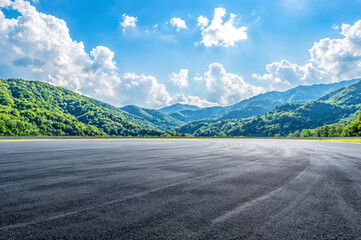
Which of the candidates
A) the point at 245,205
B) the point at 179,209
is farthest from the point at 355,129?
the point at 179,209

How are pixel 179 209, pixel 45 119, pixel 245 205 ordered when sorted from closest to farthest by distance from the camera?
pixel 179 209 < pixel 245 205 < pixel 45 119

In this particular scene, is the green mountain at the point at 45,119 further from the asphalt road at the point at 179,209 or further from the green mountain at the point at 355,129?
the green mountain at the point at 355,129

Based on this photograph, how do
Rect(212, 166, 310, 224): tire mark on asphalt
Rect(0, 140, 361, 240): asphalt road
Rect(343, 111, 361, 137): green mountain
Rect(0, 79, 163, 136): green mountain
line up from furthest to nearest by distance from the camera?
Rect(0, 79, 163, 136): green mountain
Rect(343, 111, 361, 137): green mountain
Rect(212, 166, 310, 224): tire mark on asphalt
Rect(0, 140, 361, 240): asphalt road

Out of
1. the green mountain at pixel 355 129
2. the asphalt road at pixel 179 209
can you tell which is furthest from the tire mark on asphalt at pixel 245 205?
the green mountain at pixel 355 129

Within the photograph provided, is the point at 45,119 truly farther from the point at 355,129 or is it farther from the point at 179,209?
the point at 355,129

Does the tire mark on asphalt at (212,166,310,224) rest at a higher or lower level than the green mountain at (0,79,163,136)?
lower

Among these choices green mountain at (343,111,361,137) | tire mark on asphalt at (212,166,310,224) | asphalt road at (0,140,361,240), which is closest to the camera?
asphalt road at (0,140,361,240)

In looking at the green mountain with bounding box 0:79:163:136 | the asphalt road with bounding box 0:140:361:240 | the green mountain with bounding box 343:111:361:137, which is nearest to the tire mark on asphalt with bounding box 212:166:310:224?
the asphalt road with bounding box 0:140:361:240

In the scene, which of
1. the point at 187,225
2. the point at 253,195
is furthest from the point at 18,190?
the point at 253,195

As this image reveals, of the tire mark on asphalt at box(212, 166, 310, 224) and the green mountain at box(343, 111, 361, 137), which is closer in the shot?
the tire mark on asphalt at box(212, 166, 310, 224)

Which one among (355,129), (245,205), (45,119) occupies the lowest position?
(245,205)

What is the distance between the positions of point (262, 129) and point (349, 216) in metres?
191

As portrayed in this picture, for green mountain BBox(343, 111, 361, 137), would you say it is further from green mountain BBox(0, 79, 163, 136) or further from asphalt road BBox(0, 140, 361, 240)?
green mountain BBox(0, 79, 163, 136)

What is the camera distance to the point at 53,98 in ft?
650
